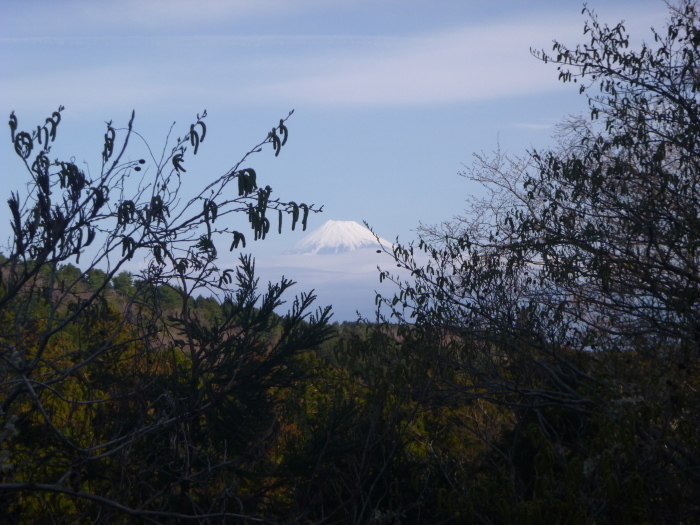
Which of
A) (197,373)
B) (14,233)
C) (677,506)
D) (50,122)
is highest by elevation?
(50,122)

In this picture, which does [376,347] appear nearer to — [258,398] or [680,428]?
[258,398]

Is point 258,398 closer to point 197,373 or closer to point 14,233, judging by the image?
point 197,373

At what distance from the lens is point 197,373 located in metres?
6.91

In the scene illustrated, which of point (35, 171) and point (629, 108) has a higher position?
point (629, 108)

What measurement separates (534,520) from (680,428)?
1.46m

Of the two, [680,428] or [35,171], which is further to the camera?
[680,428]

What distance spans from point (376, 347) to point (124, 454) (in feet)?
11.4

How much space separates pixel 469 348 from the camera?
7.45m

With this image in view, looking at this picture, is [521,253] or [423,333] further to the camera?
[521,253]

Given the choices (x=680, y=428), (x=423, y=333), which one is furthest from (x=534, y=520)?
(x=423, y=333)

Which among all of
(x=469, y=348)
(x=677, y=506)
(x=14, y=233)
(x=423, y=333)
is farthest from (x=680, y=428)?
(x=14, y=233)

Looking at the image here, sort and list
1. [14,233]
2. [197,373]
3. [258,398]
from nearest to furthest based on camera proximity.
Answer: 1. [14,233]
2. [197,373]
3. [258,398]

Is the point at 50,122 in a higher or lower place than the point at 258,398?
higher

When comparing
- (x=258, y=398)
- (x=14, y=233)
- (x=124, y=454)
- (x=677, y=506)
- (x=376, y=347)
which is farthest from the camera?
(x=376, y=347)
